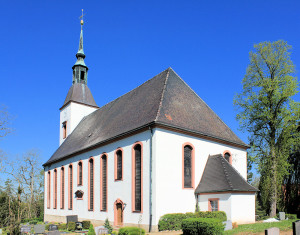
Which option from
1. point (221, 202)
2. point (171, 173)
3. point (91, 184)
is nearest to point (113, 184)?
point (91, 184)

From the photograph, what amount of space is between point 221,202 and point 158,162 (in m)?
4.77

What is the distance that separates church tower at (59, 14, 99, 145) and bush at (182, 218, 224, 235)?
2669 centimetres

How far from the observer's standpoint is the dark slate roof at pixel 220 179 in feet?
64.4

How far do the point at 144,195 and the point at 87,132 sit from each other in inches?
550

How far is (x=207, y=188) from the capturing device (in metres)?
20.5

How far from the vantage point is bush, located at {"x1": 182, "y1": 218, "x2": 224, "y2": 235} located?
559 inches

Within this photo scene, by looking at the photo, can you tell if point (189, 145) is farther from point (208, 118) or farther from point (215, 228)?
point (215, 228)

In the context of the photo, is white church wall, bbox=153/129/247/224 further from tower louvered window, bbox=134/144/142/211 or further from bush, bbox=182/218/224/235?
bush, bbox=182/218/224/235

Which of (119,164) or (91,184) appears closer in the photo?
(119,164)

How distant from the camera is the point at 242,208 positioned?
19672mm

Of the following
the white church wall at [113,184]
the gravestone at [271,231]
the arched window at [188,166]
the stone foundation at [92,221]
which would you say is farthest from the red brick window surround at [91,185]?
the gravestone at [271,231]

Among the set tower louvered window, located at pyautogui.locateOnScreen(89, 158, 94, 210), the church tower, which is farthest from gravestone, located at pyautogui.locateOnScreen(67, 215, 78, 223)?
the church tower

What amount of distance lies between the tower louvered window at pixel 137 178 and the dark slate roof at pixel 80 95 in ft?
67.2

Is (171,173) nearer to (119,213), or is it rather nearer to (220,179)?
(220,179)
